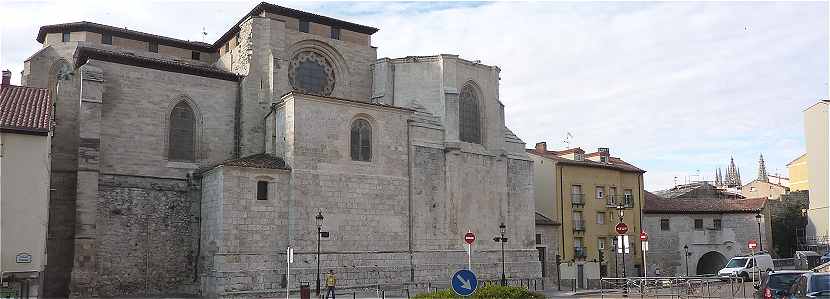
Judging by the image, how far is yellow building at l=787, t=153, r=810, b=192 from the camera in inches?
2726

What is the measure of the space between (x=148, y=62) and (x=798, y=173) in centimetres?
6165

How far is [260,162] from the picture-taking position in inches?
1227

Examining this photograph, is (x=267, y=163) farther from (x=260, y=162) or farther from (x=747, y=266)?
(x=747, y=266)

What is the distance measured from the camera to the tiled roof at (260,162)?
99.4 feet

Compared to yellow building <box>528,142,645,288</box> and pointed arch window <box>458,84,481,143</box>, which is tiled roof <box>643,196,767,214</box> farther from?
pointed arch window <box>458,84,481,143</box>

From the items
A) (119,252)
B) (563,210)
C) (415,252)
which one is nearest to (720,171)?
(563,210)

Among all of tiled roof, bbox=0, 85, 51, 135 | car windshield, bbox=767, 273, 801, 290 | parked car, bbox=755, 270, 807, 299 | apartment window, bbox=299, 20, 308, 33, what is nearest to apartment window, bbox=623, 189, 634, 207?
apartment window, bbox=299, 20, 308, 33

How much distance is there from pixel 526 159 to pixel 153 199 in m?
19.5

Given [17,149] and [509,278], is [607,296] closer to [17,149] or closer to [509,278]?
[509,278]

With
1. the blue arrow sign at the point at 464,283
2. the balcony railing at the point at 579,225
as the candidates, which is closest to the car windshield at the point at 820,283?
the blue arrow sign at the point at 464,283

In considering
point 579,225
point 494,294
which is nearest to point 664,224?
point 579,225

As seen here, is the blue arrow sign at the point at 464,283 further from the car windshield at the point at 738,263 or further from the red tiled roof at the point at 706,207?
the red tiled roof at the point at 706,207

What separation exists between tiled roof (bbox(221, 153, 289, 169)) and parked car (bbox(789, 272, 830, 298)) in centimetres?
2033

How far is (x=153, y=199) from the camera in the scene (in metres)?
32.2
